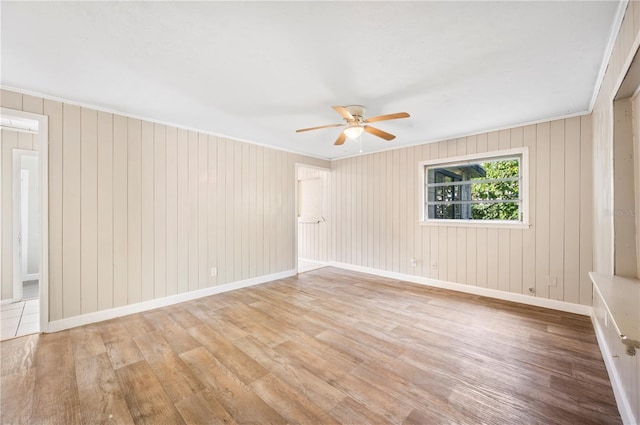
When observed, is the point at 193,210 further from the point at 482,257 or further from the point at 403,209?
the point at 482,257

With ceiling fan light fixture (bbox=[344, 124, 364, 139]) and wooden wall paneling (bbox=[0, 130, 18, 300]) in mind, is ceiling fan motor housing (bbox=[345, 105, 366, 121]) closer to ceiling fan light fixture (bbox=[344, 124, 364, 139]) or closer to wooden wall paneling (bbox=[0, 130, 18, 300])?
ceiling fan light fixture (bbox=[344, 124, 364, 139])

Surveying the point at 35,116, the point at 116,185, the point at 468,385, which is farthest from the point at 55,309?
the point at 468,385

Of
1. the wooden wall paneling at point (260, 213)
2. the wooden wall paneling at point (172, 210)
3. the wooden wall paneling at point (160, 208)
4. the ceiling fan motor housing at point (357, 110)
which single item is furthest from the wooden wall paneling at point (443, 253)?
the wooden wall paneling at point (160, 208)

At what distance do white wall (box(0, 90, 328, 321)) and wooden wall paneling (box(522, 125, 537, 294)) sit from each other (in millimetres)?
4036

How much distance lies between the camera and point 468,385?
6.37ft

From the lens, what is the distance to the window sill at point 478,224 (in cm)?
372

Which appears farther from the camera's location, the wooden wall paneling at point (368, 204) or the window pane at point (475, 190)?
the wooden wall paneling at point (368, 204)

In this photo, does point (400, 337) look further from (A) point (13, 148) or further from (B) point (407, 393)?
(A) point (13, 148)

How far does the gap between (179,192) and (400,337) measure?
3.48m

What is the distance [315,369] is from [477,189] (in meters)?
3.66

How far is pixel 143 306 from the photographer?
11.2ft

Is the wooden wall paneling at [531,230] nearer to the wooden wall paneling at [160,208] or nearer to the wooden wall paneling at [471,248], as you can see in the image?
the wooden wall paneling at [471,248]

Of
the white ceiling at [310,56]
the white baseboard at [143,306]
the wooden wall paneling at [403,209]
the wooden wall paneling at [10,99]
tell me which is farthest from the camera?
the wooden wall paneling at [403,209]

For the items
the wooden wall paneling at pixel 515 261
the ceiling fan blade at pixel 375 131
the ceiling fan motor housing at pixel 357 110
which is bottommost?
the wooden wall paneling at pixel 515 261
